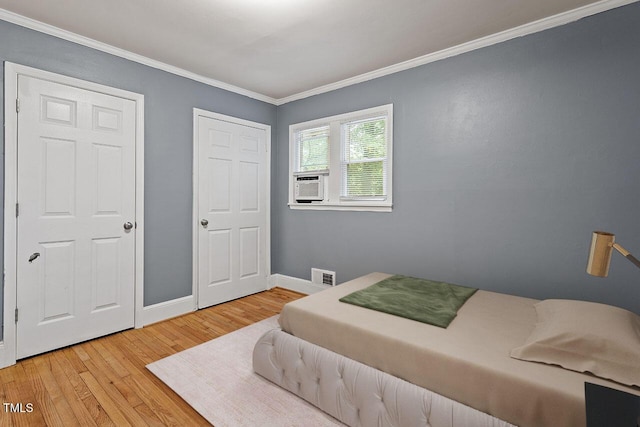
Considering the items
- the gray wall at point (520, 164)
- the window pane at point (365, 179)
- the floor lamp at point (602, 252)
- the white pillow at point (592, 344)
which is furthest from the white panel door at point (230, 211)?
the floor lamp at point (602, 252)

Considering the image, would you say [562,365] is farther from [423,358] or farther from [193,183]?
[193,183]

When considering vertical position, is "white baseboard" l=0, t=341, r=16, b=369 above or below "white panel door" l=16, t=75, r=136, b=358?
below

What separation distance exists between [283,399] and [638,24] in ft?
11.2

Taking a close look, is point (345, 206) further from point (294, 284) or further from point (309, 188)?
point (294, 284)

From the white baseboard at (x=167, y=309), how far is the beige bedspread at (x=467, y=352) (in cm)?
172

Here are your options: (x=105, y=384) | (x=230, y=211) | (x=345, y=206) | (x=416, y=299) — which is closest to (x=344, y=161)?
(x=345, y=206)

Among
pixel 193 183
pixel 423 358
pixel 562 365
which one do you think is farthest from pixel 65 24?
pixel 562 365

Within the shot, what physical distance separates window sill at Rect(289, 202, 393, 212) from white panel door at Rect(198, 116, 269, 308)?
0.57 m

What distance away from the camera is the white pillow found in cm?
128

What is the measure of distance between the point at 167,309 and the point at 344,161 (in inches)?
99.2

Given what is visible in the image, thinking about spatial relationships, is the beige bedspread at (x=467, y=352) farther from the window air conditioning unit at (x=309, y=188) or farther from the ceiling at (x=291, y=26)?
the ceiling at (x=291, y=26)

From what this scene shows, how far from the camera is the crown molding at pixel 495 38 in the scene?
2172mm

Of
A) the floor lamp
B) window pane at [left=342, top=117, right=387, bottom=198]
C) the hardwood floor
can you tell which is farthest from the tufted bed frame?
window pane at [left=342, top=117, right=387, bottom=198]

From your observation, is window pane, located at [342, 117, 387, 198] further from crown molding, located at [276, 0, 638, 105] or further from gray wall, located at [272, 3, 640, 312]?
crown molding, located at [276, 0, 638, 105]
